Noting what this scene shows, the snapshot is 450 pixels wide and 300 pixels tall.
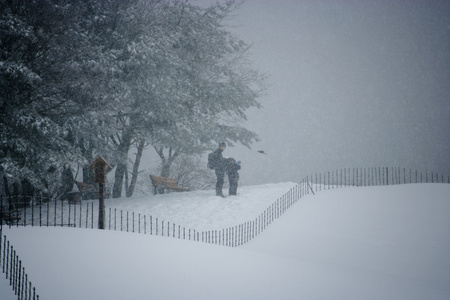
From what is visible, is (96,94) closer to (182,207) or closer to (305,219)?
(182,207)

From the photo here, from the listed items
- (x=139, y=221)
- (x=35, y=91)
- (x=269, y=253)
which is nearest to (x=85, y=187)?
(x=35, y=91)

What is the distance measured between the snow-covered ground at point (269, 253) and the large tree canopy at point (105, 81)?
357 centimetres

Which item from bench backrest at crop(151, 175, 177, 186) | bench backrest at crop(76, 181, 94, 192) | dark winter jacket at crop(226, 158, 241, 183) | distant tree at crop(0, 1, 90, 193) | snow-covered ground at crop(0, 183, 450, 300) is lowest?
snow-covered ground at crop(0, 183, 450, 300)

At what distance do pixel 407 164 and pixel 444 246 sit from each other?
6423 centimetres

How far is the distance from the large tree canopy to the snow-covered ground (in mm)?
3566

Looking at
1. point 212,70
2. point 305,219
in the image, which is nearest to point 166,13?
point 212,70

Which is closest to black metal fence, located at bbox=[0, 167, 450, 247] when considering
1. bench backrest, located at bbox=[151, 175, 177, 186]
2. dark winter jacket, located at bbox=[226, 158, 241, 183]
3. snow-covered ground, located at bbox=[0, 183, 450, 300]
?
snow-covered ground, located at bbox=[0, 183, 450, 300]

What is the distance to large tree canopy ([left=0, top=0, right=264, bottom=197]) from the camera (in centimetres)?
1390

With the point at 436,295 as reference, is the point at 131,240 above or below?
above

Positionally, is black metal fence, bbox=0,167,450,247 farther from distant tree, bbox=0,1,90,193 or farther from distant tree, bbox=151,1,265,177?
distant tree, bbox=151,1,265,177

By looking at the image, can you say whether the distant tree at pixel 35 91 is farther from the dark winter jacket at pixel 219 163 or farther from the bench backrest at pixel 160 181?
the dark winter jacket at pixel 219 163

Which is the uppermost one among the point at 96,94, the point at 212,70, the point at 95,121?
the point at 212,70

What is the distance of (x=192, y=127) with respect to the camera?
63.6 ft

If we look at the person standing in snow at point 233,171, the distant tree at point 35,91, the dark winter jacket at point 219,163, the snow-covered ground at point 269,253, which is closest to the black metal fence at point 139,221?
the snow-covered ground at point 269,253
